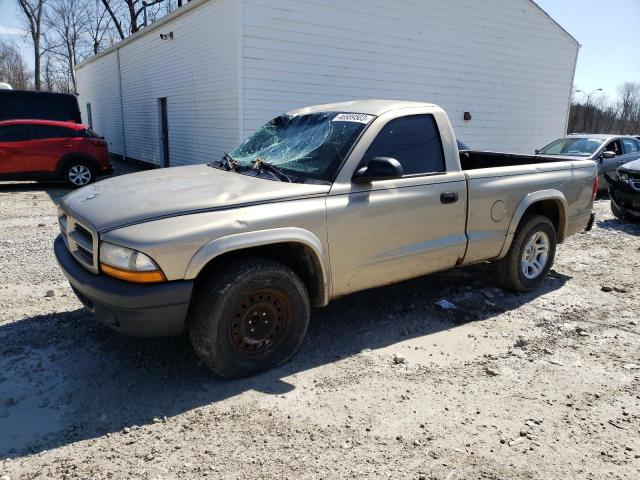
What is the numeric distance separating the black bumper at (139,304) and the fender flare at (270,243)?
0.48 feet

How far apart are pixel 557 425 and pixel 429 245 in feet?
5.37

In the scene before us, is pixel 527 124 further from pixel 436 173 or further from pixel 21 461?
pixel 21 461

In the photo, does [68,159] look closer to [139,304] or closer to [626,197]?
[139,304]

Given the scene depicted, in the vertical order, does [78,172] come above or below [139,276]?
below

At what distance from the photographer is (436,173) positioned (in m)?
4.08

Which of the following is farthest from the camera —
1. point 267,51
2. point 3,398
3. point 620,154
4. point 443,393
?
point 620,154

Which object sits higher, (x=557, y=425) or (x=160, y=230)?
(x=160, y=230)

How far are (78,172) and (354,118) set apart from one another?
9.86m

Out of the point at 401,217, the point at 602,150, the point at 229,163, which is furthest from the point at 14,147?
the point at 602,150

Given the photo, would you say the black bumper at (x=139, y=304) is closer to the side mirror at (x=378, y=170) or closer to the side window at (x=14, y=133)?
the side mirror at (x=378, y=170)

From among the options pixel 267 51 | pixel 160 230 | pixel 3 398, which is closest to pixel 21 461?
pixel 3 398

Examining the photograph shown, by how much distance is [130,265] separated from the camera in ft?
9.29

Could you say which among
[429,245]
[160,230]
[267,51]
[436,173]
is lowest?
[429,245]

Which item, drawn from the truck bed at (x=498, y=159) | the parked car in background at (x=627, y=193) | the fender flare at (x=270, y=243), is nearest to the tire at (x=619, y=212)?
the parked car in background at (x=627, y=193)
